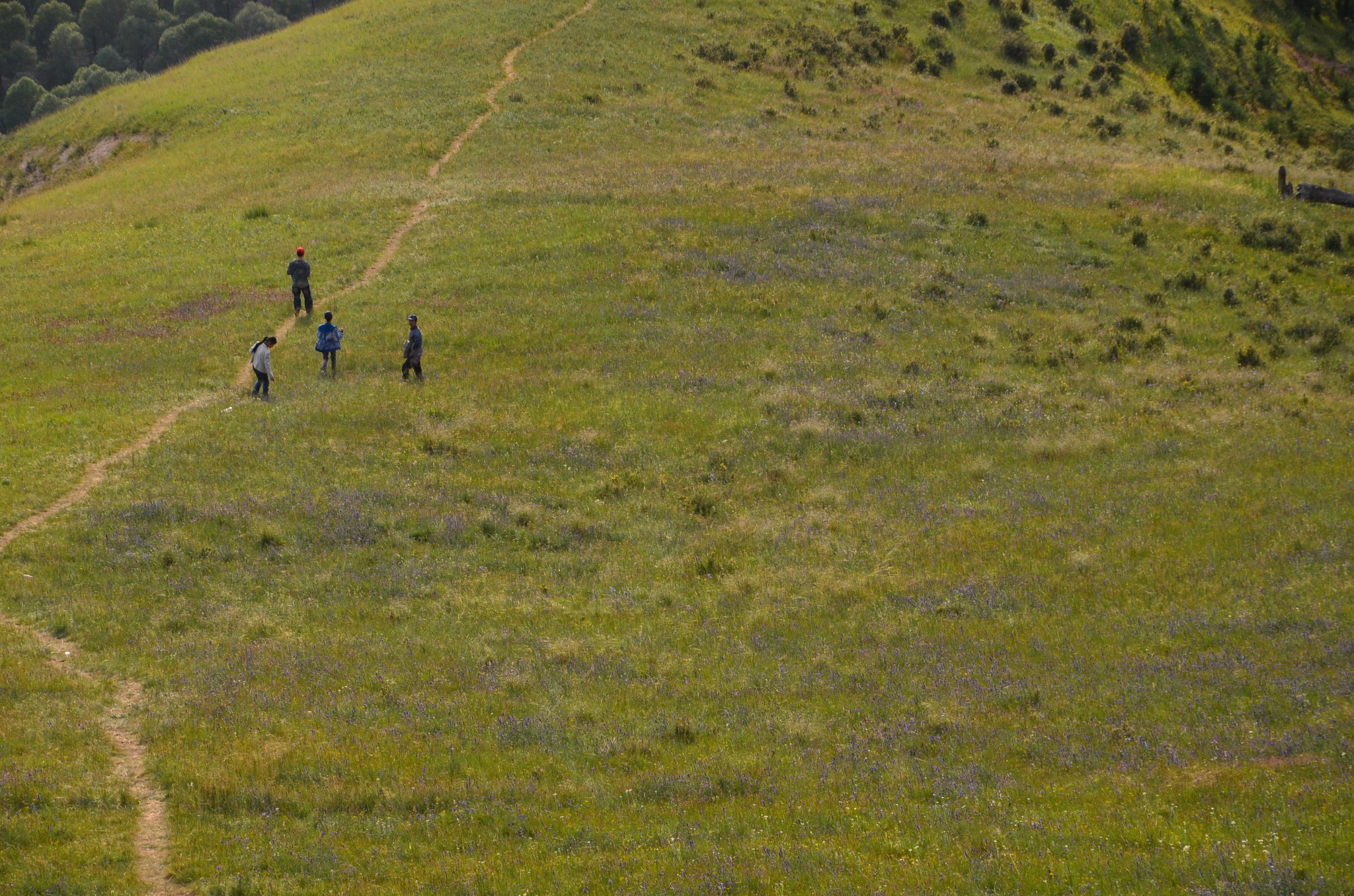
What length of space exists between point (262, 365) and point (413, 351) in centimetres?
392

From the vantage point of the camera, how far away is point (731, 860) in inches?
422

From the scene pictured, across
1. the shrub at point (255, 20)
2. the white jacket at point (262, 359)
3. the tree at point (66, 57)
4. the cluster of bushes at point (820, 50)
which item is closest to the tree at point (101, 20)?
the tree at point (66, 57)

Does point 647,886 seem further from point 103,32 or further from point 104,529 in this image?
point 103,32

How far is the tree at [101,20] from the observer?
152 m

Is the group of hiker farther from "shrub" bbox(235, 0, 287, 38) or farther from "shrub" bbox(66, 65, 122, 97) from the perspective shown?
"shrub" bbox(235, 0, 287, 38)

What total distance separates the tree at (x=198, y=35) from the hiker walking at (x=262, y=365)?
126691 mm

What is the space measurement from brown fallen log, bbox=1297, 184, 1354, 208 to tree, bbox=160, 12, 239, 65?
13105 cm

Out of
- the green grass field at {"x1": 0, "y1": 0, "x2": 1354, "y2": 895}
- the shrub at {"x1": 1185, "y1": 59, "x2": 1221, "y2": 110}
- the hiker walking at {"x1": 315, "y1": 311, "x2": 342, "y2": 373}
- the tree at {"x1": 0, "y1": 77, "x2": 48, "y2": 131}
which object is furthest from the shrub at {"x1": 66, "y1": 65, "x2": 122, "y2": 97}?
the hiker walking at {"x1": 315, "y1": 311, "x2": 342, "y2": 373}

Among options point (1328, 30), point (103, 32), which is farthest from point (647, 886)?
point (103, 32)

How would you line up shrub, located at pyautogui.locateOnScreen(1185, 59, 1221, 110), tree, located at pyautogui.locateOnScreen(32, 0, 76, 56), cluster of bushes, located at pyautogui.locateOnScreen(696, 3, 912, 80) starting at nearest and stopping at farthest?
cluster of bushes, located at pyautogui.locateOnScreen(696, 3, 912, 80) → shrub, located at pyautogui.locateOnScreen(1185, 59, 1221, 110) → tree, located at pyautogui.locateOnScreen(32, 0, 76, 56)

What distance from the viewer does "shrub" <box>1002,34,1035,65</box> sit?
7594cm

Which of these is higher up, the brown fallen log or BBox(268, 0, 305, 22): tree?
BBox(268, 0, 305, 22): tree

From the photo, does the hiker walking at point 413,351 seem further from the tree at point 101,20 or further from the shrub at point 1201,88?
the tree at point 101,20

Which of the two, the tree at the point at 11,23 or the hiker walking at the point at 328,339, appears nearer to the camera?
the hiker walking at the point at 328,339
